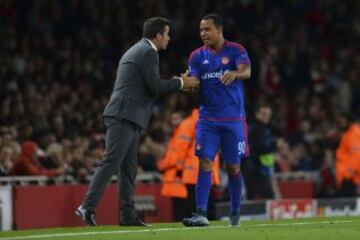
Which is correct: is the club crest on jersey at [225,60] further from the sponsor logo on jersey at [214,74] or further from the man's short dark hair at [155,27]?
the man's short dark hair at [155,27]

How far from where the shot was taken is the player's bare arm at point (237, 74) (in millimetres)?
12242

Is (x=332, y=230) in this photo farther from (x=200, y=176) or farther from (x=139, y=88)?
(x=139, y=88)

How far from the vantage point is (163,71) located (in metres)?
24.3

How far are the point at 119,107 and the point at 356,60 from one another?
16204 millimetres

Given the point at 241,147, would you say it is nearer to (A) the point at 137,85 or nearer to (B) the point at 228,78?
(B) the point at 228,78

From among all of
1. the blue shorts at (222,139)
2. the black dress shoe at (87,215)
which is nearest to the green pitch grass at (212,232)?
the black dress shoe at (87,215)

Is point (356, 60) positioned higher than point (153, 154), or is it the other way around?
point (356, 60)

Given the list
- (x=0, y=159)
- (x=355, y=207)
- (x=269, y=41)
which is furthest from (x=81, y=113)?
(x=269, y=41)

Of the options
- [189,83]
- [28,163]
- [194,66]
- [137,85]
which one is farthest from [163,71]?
[189,83]

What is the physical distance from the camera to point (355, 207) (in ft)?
66.8

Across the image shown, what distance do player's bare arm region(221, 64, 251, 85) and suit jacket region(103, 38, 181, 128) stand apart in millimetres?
748

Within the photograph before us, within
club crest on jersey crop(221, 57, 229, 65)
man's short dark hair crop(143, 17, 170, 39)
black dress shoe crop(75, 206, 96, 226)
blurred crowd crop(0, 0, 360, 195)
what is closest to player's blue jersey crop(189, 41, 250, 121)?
club crest on jersey crop(221, 57, 229, 65)

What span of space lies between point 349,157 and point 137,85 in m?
8.88

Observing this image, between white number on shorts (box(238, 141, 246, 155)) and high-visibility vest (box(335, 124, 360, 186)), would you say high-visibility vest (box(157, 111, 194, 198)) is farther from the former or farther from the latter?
high-visibility vest (box(335, 124, 360, 186))
